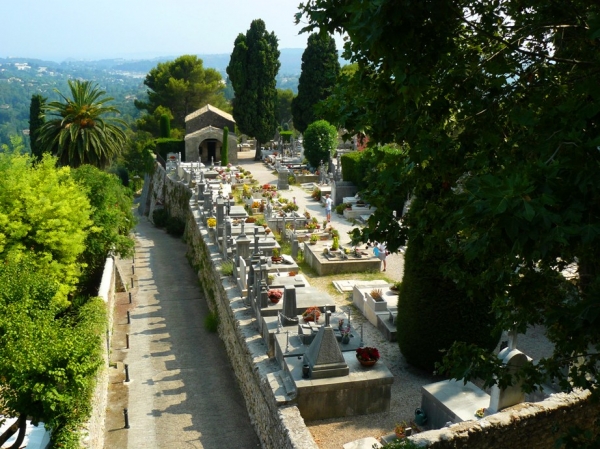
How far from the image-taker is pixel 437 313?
11484mm

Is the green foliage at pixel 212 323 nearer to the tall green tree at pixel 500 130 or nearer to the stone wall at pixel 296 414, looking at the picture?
the stone wall at pixel 296 414

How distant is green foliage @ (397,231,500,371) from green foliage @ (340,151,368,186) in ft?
55.1

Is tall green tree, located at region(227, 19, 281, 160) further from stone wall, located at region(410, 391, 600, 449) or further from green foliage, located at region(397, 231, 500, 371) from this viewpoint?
stone wall, located at region(410, 391, 600, 449)


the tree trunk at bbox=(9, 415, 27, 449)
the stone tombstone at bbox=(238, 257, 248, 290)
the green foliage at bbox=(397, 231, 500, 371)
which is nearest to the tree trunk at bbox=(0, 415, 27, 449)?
the tree trunk at bbox=(9, 415, 27, 449)

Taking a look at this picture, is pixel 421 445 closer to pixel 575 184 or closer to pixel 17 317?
pixel 575 184

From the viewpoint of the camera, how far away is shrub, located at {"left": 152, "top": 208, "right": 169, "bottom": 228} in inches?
1335

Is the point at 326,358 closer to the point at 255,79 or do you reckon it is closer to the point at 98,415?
the point at 98,415

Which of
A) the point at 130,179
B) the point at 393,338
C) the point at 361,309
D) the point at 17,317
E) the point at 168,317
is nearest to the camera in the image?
the point at 17,317

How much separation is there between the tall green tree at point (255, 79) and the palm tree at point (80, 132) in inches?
611

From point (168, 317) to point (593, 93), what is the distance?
50.1ft

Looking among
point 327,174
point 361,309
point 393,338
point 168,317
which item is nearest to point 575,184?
point 393,338

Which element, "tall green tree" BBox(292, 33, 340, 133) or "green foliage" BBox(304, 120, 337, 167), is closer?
"green foliage" BBox(304, 120, 337, 167)

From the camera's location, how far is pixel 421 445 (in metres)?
8.16

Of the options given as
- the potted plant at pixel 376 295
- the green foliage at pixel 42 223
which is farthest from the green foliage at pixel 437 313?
the green foliage at pixel 42 223
